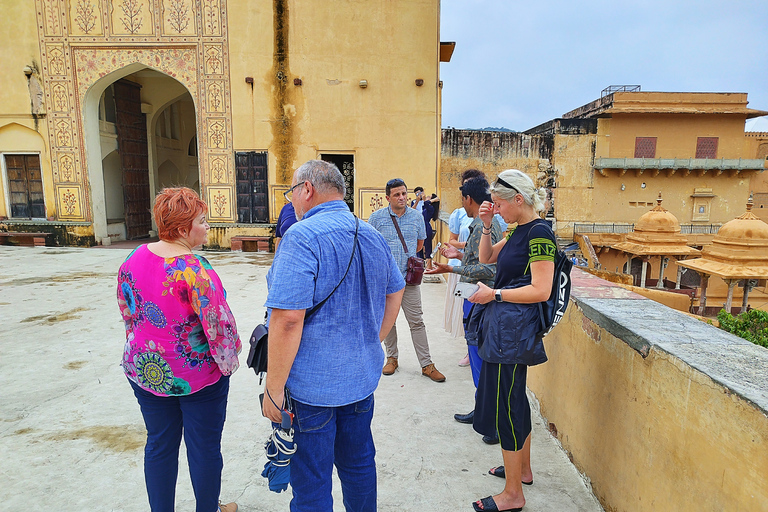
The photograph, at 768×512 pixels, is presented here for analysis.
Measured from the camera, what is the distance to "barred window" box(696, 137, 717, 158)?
2561 cm

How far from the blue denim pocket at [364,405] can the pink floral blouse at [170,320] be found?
24.3 inches

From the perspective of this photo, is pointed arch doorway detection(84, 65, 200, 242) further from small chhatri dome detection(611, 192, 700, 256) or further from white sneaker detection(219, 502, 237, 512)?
small chhatri dome detection(611, 192, 700, 256)

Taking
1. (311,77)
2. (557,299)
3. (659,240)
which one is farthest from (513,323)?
(659,240)

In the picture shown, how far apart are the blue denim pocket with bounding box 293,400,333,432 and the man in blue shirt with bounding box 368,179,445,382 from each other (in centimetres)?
223

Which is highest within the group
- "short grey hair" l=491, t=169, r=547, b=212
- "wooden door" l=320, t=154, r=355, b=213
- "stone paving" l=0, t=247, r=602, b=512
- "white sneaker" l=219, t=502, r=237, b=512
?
"wooden door" l=320, t=154, r=355, b=213

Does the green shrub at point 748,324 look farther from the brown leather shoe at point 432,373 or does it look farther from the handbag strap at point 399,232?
the handbag strap at point 399,232

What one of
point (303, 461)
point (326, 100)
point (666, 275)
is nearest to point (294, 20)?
point (326, 100)

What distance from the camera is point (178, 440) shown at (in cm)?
203

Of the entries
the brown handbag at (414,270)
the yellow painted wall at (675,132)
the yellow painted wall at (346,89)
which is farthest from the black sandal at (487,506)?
the yellow painted wall at (675,132)

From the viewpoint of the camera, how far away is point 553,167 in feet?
79.4

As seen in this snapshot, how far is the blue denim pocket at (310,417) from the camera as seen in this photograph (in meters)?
1.68

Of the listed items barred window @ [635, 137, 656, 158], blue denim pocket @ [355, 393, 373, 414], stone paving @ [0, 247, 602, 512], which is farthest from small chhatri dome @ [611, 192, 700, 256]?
blue denim pocket @ [355, 393, 373, 414]

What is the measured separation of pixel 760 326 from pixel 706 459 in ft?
24.9

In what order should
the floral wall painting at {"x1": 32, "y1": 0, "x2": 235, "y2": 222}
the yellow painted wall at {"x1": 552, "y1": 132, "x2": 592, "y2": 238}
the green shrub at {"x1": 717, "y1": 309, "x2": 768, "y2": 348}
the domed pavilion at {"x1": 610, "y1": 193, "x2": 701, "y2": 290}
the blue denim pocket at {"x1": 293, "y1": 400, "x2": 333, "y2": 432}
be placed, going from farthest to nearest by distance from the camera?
the yellow painted wall at {"x1": 552, "y1": 132, "x2": 592, "y2": 238}
the domed pavilion at {"x1": 610, "y1": 193, "x2": 701, "y2": 290}
the floral wall painting at {"x1": 32, "y1": 0, "x2": 235, "y2": 222}
the green shrub at {"x1": 717, "y1": 309, "x2": 768, "y2": 348}
the blue denim pocket at {"x1": 293, "y1": 400, "x2": 333, "y2": 432}
